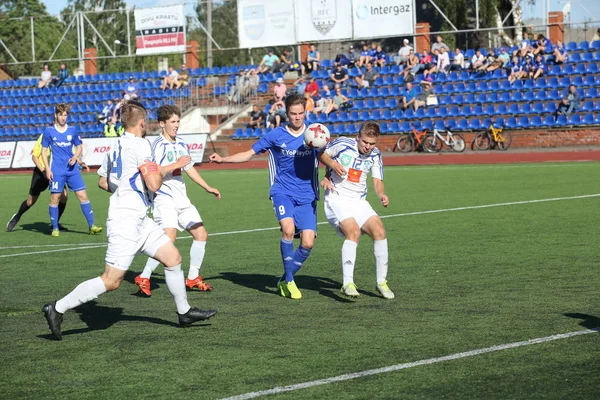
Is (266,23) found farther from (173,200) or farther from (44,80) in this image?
(173,200)

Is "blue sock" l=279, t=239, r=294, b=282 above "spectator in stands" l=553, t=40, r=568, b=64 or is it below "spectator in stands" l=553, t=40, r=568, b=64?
below

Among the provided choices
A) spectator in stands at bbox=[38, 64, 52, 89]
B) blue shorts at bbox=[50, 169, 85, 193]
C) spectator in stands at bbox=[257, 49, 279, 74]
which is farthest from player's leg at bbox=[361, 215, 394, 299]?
spectator in stands at bbox=[38, 64, 52, 89]

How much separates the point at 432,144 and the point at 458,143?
3.39 feet

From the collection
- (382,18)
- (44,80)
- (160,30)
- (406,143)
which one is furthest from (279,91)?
(44,80)

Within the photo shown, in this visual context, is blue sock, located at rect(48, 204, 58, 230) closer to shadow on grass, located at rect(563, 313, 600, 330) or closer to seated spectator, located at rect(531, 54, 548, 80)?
shadow on grass, located at rect(563, 313, 600, 330)

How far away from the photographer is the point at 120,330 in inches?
306

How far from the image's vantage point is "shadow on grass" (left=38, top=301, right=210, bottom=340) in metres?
7.86

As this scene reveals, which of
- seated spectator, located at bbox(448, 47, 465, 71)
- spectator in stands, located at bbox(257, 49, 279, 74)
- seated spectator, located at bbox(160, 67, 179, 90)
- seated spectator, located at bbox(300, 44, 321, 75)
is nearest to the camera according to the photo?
seated spectator, located at bbox(448, 47, 465, 71)

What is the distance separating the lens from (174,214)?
390 inches

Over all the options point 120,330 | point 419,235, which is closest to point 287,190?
point 120,330

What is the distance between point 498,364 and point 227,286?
4.32 meters

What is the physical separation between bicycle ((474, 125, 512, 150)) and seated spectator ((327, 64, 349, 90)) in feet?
23.6

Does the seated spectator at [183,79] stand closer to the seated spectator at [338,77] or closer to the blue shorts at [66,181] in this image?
the seated spectator at [338,77]

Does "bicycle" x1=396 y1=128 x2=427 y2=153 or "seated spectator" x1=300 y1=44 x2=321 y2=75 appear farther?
"seated spectator" x1=300 y1=44 x2=321 y2=75
